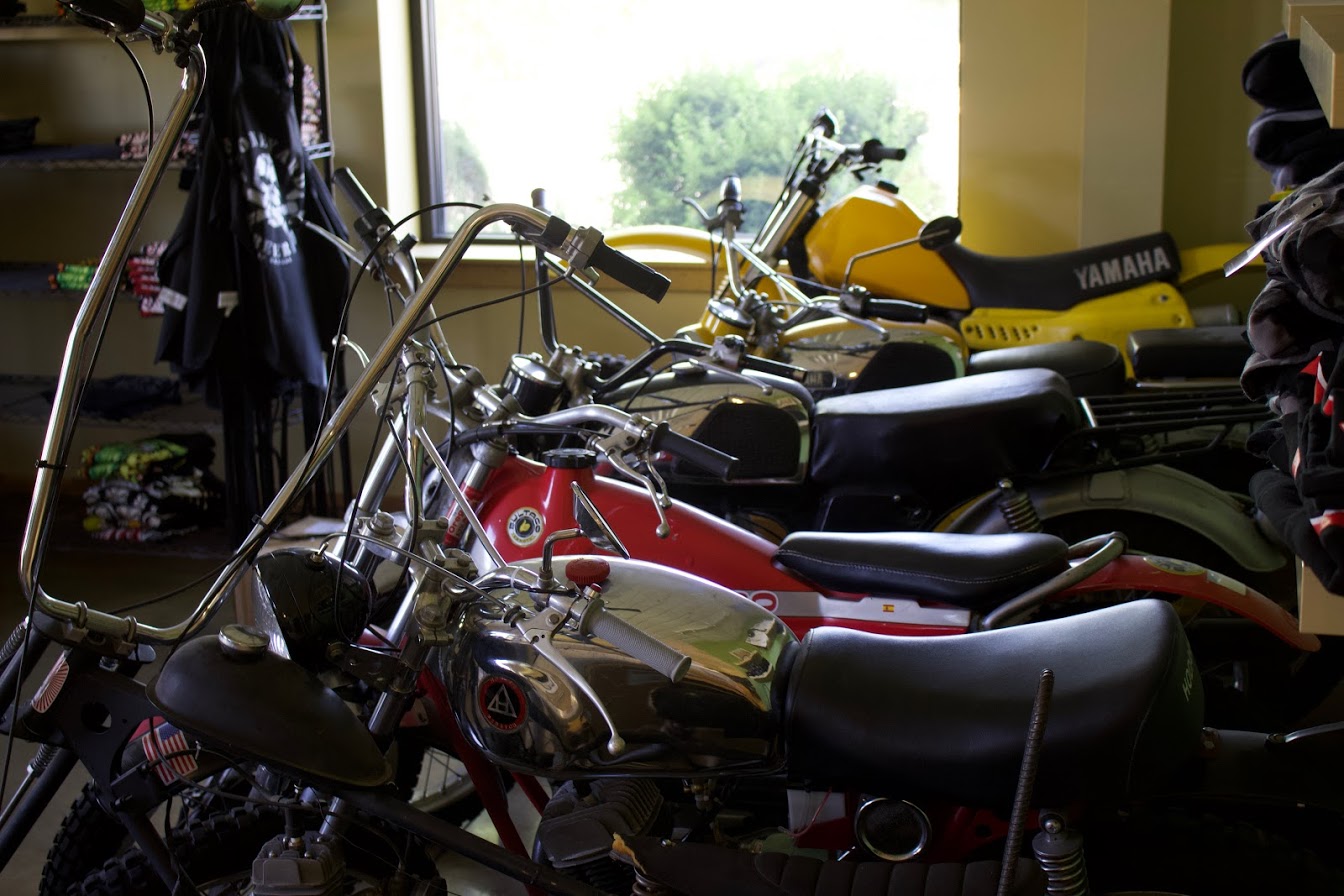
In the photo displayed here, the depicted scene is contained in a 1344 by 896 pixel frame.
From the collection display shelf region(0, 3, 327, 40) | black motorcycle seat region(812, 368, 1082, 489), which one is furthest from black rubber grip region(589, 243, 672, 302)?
display shelf region(0, 3, 327, 40)

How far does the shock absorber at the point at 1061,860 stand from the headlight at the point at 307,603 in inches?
32.4

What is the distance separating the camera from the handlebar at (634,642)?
1.26 metres

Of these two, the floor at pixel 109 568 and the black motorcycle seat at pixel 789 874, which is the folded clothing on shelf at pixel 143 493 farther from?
the black motorcycle seat at pixel 789 874

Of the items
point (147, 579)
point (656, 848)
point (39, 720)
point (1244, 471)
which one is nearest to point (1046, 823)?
point (656, 848)

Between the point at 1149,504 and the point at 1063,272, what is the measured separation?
4.38 ft

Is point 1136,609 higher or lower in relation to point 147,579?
higher

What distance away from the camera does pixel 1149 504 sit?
2.31m

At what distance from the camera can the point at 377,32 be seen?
4211mm

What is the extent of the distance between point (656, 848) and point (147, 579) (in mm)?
2906

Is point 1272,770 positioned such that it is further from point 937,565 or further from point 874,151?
point 874,151

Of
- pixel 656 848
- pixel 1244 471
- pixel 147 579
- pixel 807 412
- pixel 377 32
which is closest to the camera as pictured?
pixel 656 848

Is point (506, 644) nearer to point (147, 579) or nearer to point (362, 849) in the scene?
point (362, 849)

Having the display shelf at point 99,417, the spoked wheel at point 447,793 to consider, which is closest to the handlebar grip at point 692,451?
the spoked wheel at point 447,793

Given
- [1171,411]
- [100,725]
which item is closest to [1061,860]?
[100,725]
